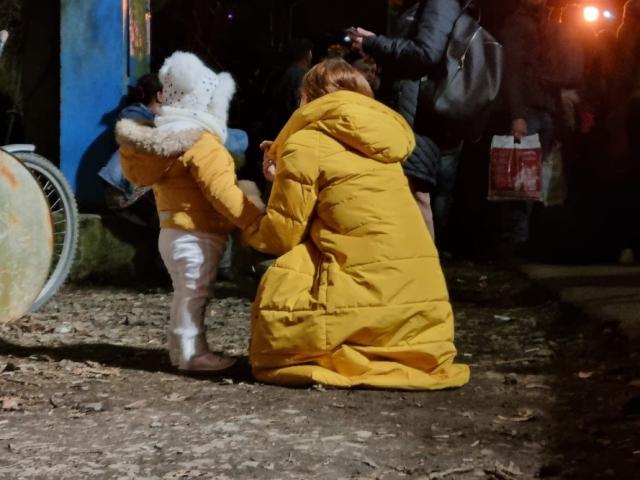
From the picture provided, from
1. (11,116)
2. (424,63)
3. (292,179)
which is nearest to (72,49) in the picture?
(11,116)

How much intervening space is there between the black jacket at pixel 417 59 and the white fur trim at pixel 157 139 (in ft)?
4.38

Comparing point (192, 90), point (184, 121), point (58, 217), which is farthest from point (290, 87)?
point (184, 121)

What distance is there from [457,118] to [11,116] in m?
4.46

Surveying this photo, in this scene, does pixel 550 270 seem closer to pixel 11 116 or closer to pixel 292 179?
pixel 292 179

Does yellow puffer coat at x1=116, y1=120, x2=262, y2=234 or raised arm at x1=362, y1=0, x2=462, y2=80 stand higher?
raised arm at x1=362, y1=0, x2=462, y2=80

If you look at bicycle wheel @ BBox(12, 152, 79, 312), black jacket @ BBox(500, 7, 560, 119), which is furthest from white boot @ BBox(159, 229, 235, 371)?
black jacket @ BBox(500, 7, 560, 119)

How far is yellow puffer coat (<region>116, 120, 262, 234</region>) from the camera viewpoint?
182 inches

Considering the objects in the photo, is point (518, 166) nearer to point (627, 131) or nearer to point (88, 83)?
point (627, 131)

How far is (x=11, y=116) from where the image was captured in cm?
846

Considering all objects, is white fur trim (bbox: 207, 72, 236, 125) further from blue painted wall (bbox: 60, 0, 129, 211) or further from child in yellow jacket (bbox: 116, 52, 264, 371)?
blue painted wall (bbox: 60, 0, 129, 211)

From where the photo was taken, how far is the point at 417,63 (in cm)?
550

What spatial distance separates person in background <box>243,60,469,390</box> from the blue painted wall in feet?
11.9

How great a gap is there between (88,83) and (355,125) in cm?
398

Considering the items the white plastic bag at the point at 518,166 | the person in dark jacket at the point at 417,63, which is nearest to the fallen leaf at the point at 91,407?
Answer: the person in dark jacket at the point at 417,63
